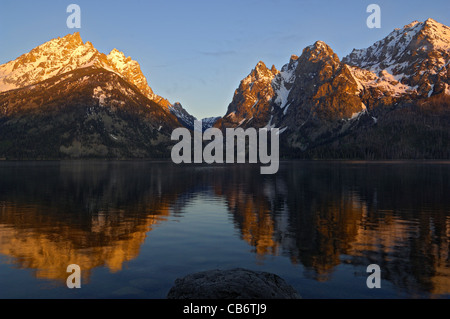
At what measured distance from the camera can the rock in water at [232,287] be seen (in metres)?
17.7

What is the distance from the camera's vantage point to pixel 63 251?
31.6 meters

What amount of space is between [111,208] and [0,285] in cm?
3308

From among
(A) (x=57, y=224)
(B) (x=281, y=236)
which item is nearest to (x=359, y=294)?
(B) (x=281, y=236)

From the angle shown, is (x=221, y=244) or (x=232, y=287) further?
(x=221, y=244)

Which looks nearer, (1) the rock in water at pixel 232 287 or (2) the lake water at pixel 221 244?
(1) the rock in water at pixel 232 287

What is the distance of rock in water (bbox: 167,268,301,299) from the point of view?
17688mm

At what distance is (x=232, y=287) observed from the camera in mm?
18000

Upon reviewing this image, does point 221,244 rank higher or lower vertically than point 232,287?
lower

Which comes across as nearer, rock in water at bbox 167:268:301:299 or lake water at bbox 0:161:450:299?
rock in water at bbox 167:268:301:299

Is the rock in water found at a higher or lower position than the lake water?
higher
